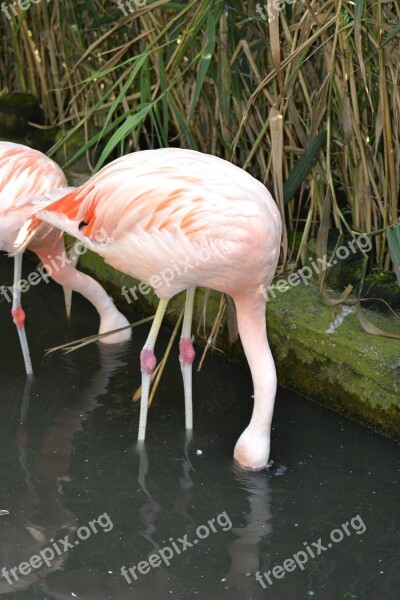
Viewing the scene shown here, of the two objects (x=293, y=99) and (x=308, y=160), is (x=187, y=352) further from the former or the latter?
(x=293, y=99)

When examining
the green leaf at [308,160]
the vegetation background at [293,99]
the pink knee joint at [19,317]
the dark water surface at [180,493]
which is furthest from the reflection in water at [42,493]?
the green leaf at [308,160]

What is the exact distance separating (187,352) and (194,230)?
2.18 ft

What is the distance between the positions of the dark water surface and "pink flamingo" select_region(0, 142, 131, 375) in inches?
12.7

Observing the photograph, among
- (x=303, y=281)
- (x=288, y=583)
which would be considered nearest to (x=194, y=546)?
(x=288, y=583)

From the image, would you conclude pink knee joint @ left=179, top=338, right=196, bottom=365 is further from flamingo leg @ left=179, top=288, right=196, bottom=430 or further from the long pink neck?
the long pink neck

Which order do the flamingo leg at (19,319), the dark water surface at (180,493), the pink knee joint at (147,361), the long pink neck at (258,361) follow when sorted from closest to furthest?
the dark water surface at (180,493), the long pink neck at (258,361), the pink knee joint at (147,361), the flamingo leg at (19,319)

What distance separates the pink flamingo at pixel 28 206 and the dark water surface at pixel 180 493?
1.06ft

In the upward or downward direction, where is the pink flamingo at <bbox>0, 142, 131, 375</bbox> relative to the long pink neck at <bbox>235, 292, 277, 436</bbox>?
upward

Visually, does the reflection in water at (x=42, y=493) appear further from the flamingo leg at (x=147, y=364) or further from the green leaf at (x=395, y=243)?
the green leaf at (x=395, y=243)

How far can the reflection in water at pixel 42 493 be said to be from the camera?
3.05 meters

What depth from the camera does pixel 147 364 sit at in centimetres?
378

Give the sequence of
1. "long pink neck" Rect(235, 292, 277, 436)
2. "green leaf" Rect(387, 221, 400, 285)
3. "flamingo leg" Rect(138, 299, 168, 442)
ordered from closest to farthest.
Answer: "green leaf" Rect(387, 221, 400, 285) < "long pink neck" Rect(235, 292, 277, 436) < "flamingo leg" Rect(138, 299, 168, 442)

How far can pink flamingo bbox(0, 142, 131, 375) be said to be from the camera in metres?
3.96

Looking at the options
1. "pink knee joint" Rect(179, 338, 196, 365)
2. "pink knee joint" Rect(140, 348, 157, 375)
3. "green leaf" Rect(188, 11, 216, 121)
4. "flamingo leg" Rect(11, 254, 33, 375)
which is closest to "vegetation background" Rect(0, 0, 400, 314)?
"green leaf" Rect(188, 11, 216, 121)
